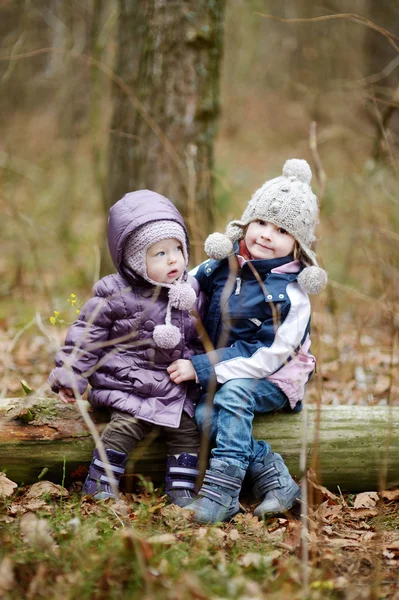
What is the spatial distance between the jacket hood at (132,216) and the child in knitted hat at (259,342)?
357 mm

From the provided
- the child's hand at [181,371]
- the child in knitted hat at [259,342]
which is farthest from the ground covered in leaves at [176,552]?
the child's hand at [181,371]

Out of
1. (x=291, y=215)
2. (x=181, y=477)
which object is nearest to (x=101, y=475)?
(x=181, y=477)

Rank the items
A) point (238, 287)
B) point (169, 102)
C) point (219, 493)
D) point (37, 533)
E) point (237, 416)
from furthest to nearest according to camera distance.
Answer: point (169, 102) → point (238, 287) → point (237, 416) → point (219, 493) → point (37, 533)

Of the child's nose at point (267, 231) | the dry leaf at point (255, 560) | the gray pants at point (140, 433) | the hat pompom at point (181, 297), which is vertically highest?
the child's nose at point (267, 231)

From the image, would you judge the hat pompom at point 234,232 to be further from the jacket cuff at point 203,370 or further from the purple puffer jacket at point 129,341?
the jacket cuff at point 203,370

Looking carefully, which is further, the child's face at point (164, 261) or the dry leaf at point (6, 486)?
the child's face at point (164, 261)

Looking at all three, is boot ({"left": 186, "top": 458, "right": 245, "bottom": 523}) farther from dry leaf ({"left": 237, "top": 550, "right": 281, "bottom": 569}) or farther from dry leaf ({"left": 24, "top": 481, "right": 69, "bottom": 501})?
dry leaf ({"left": 24, "top": 481, "right": 69, "bottom": 501})

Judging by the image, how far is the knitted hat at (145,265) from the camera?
10.7ft

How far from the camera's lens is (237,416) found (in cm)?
327

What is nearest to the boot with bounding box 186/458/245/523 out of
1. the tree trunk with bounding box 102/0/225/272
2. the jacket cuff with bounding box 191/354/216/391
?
the jacket cuff with bounding box 191/354/216/391

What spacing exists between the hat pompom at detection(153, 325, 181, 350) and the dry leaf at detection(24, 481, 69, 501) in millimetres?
897

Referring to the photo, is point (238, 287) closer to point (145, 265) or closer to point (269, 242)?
point (269, 242)

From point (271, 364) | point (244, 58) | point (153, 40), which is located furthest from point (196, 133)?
point (244, 58)

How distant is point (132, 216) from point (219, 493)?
1.51 metres
